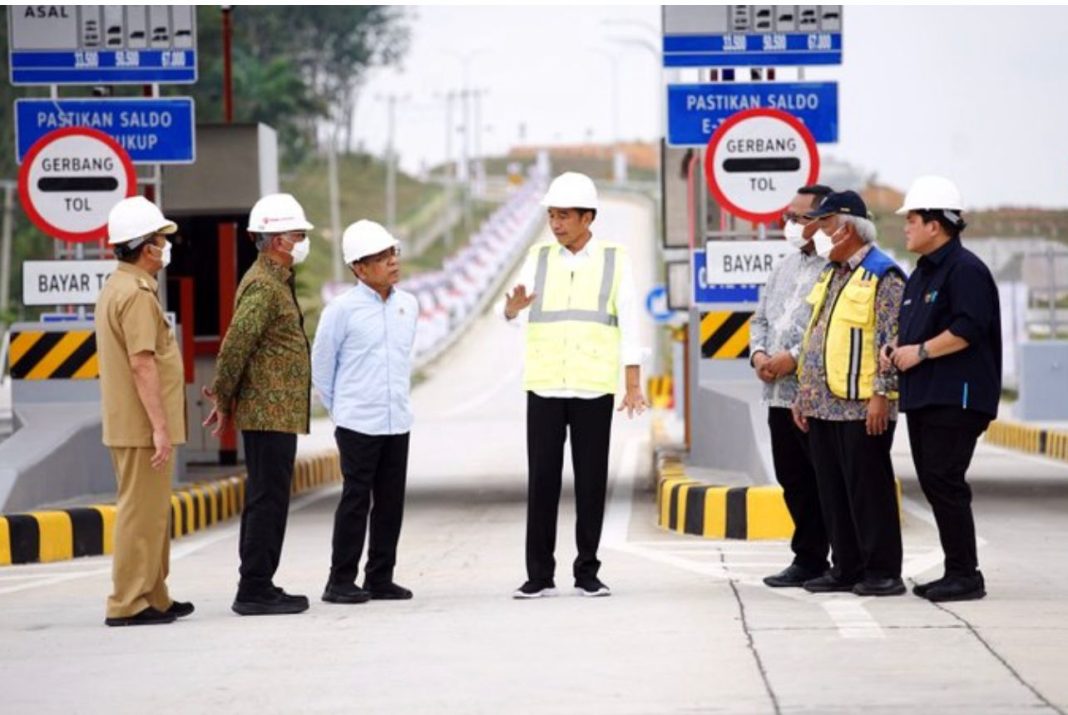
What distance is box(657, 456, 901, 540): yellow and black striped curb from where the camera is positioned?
637 inches

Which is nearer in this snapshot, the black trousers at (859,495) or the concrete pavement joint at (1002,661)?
the concrete pavement joint at (1002,661)

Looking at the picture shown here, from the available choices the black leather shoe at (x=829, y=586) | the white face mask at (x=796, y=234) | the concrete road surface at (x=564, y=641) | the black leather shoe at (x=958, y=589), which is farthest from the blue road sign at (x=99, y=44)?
the black leather shoe at (x=958, y=589)

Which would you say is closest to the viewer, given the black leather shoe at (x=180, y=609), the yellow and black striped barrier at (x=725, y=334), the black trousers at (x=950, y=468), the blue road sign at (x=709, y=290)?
the black trousers at (x=950, y=468)

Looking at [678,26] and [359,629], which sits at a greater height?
[678,26]

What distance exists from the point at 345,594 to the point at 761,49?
937cm

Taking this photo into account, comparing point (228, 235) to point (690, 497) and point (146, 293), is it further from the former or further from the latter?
point (146, 293)

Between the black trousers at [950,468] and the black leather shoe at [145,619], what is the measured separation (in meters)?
3.45

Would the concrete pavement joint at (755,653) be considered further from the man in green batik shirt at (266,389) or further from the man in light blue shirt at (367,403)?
the man in green batik shirt at (266,389)

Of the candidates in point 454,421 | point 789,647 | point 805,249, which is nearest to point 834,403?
point 805,249

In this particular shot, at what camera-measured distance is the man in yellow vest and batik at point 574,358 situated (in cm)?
1246

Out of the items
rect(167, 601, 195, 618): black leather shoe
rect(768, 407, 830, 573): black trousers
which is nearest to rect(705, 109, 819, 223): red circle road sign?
rect(768, 407, 830, 573): black trousers

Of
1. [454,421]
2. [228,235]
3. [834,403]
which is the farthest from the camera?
[454,421]

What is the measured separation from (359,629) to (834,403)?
2.49 meters

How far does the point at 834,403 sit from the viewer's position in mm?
12258
